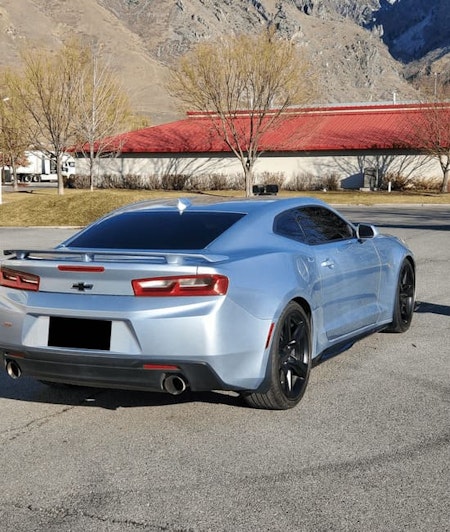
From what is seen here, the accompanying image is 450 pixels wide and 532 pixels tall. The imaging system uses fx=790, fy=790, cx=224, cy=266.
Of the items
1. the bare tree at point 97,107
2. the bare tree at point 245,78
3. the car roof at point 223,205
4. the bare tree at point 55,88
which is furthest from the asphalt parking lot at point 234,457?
the bare tree at point 97,107

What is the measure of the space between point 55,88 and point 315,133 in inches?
781

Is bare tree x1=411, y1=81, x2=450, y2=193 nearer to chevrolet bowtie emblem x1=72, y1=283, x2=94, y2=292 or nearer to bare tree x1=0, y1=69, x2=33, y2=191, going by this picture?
bare tree x1=0, y1=69, x2=33, y2=191

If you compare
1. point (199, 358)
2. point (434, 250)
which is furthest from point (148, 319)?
point (434, 250)

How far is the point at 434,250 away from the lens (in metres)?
17.1

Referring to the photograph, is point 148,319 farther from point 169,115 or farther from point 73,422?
point 169,115

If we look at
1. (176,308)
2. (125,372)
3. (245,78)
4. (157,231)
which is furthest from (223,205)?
(245,78)

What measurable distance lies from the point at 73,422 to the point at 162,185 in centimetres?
5337

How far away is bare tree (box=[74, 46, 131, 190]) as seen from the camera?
161ft

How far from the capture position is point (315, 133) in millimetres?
57188

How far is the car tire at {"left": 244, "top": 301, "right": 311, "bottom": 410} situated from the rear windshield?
2.65ft

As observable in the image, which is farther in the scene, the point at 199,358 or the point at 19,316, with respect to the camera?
the point at 19,316

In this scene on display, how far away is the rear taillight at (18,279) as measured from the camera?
17.3 feet

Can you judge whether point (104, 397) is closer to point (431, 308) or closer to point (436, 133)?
point (431, 308)

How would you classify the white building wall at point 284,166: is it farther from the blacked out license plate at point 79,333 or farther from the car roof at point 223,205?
the blacked out license plate at point 79,333
